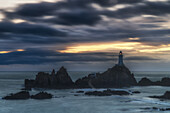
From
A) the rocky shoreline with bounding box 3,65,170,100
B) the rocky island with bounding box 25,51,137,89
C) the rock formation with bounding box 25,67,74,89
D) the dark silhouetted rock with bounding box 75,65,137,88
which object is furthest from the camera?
the dark silhouetted rock with bounding box 75,65,137,88

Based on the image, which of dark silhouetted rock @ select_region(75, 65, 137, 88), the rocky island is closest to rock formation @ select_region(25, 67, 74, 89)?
the rocky island

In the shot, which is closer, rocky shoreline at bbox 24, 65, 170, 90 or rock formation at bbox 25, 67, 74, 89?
rock formation at bbox 25, 67, 74, 89

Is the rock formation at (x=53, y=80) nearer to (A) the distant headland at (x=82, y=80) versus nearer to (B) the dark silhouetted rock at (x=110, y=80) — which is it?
(A) the distant headland at (x=82, y=80)

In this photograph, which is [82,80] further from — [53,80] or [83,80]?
[53,80]

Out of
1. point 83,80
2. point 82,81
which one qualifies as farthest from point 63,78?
point 83,80

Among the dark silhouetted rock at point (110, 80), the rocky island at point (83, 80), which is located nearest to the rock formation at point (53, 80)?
the rocky island at point (83, 80)

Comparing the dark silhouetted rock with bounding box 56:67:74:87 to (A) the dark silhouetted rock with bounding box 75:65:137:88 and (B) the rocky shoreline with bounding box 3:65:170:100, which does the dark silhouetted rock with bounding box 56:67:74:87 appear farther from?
(A) the dark silhouetted rock with bounding box 75:65:137:88

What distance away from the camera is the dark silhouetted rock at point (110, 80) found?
16979 cm

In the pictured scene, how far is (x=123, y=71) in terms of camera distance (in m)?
182

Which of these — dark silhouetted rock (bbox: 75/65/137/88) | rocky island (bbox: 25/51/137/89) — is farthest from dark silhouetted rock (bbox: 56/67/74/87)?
dark silhouetted rock (bbox: 75/65/137/88)

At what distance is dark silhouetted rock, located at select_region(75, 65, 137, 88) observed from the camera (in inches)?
6685

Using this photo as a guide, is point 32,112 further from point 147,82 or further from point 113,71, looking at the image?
point 147,82

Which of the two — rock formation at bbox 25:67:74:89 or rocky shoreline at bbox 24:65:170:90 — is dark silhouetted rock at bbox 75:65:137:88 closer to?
rocky shoreline at bbox 24:65:170:90

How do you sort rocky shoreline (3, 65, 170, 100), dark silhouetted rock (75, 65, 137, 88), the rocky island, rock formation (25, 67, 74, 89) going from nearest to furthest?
rock formation (25, 67, 74, 89) < rocky shoreline (3, 65, 170, 100) < the rocky island < dark silhouetted rock (75, 65, 137, 88)
